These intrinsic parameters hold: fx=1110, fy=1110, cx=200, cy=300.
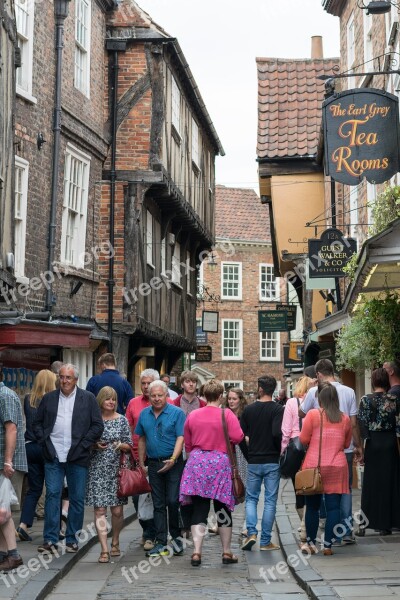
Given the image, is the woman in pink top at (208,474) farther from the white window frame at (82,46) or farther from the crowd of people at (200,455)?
the white window frame at (82,46)

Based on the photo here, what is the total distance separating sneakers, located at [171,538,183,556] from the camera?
34.8ft

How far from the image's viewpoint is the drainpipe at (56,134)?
17234 millimetres

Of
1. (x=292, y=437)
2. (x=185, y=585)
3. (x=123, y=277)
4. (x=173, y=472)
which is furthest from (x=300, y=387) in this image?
(x=123, y=277)

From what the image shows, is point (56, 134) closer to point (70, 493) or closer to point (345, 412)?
point (345, 412)

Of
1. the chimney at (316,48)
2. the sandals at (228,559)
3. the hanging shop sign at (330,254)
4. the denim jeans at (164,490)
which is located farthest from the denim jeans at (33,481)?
the chimney at (316,48)

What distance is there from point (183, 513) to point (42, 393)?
2328 millimetres

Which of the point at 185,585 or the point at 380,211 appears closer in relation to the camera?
the point at 185,585

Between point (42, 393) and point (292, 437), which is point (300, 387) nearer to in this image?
point (292, 437)

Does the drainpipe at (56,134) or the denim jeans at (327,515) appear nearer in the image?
the denim jeans at (327,515)

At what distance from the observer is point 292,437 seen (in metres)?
10.9

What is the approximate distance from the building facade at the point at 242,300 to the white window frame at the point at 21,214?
125ft

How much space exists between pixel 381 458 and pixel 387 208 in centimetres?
318

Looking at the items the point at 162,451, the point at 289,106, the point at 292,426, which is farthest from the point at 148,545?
the point at 289,106

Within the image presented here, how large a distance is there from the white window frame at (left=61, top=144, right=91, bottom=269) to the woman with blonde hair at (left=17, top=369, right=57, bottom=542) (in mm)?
6852
